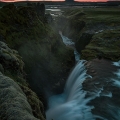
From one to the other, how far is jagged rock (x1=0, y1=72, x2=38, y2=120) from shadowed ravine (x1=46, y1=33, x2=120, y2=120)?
25.6ft

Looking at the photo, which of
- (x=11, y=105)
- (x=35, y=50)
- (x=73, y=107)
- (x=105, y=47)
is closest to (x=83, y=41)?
(x=105, y=47)

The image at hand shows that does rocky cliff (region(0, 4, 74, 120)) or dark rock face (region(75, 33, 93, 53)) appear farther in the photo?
dark rock face (region(75, 33, 93, 53))

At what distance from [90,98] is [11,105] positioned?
12.2m

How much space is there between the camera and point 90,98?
21.0 metres

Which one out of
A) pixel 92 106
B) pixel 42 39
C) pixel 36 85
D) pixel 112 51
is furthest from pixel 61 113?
pixel 112 51

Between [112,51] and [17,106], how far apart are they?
94.1ft

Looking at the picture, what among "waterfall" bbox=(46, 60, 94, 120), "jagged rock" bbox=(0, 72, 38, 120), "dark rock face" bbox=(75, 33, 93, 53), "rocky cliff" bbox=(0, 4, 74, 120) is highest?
A: "dark rock face" bbox=(75, 33, 93, 53)

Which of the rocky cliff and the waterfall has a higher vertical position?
the rocky cliff

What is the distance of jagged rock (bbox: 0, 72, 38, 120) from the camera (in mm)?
9488

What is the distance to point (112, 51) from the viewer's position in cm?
3644

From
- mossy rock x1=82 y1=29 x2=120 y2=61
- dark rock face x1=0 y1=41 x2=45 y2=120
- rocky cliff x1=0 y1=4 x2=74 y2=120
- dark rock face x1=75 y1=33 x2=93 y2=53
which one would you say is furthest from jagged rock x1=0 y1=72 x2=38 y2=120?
dark rock face x1=75 y1=33 x2=93 y2=53

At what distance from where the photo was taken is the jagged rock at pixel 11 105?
31.1 feet

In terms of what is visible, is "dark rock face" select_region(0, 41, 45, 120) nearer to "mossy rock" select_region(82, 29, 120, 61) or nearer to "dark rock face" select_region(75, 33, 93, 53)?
"mossy rock" select_region(82, 29, 120, 61)

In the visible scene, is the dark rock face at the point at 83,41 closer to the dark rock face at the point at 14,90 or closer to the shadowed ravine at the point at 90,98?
the shadowed ravine at the point at 90,98
